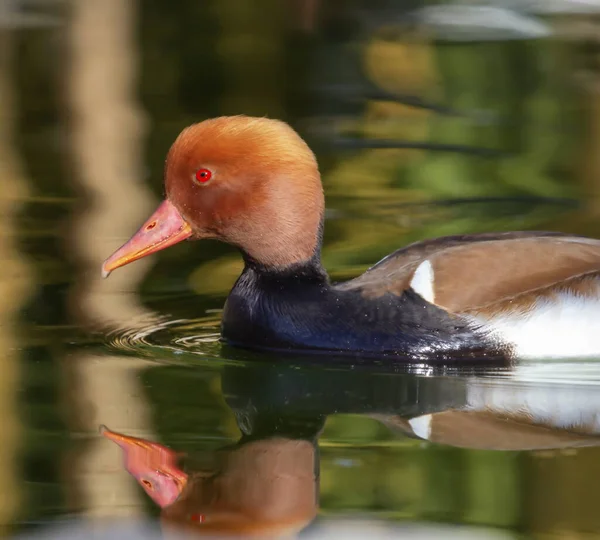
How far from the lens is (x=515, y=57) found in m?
14.5

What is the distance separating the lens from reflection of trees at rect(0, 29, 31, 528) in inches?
201

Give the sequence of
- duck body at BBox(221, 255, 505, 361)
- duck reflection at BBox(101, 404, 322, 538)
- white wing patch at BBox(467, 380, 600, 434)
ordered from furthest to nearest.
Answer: duck body at BBox(221, 255, 505, 361), white wing patch at BBox(467, 380, 600, 434), duck reflection at BBox(101, 404, 322, 538)

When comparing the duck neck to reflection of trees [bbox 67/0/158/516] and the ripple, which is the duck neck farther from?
reflection of trees [bbox 67/0/158/516]

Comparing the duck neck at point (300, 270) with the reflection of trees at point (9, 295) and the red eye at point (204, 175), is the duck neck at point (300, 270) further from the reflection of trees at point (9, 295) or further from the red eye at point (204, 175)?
the reflection of trees at point (9, 295)

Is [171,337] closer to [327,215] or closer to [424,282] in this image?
[424,282]

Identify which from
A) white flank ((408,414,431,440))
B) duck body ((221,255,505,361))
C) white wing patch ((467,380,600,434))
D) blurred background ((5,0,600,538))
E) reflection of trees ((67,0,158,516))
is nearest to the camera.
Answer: blurred background ((5,0,600,538))

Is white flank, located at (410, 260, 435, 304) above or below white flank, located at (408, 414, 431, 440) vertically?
above

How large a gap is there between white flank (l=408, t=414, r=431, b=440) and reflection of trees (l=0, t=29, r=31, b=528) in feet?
5.07

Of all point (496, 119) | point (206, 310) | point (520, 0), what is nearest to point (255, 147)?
point (206, 310)

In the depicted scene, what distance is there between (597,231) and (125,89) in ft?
19.7

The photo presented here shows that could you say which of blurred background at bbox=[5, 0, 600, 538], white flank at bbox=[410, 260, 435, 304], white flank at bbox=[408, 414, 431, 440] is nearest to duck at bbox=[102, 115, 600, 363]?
white flank at bbox=[410, 260, 435, 304]

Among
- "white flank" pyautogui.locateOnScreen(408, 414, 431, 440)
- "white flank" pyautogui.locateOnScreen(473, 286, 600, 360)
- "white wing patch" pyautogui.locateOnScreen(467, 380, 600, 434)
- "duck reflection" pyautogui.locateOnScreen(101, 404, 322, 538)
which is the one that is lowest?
"duck reflection" pyautogui.locateOnScreen(101, 404, 322, 538)

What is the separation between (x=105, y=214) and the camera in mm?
9477

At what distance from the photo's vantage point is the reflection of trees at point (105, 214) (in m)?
5.27
